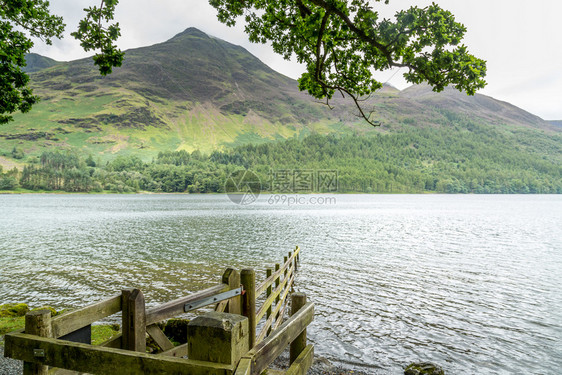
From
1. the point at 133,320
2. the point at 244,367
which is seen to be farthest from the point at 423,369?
the point at 244,367

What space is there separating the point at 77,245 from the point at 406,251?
33.1m

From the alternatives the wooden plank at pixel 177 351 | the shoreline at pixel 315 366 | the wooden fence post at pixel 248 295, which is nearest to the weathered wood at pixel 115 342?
the wooden plank at pixel 177 351

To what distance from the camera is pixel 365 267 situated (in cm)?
2498

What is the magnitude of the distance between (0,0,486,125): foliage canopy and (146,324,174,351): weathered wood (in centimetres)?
713

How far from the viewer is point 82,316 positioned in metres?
3.91

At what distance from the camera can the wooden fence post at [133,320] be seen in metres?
4.23

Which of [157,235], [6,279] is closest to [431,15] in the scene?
[6,279]

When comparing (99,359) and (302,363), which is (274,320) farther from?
(99,359)

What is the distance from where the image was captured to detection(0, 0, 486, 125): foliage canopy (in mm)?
8703

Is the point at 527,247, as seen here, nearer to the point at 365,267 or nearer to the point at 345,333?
the point at 365,267

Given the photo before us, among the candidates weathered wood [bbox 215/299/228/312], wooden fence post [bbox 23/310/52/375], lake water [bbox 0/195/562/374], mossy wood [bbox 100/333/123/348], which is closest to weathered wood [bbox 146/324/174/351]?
mossy wood [bbox 100/333/123/348]

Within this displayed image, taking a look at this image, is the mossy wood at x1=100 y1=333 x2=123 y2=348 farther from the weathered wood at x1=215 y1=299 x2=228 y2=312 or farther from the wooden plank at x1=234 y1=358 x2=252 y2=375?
the wooden plank at x1=234 y1=358 x2=252 y2=375

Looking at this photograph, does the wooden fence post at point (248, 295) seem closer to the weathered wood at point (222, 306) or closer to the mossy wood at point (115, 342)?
the weathered wood at point (222, 306)

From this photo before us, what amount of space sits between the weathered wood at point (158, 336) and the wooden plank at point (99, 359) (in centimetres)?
166
